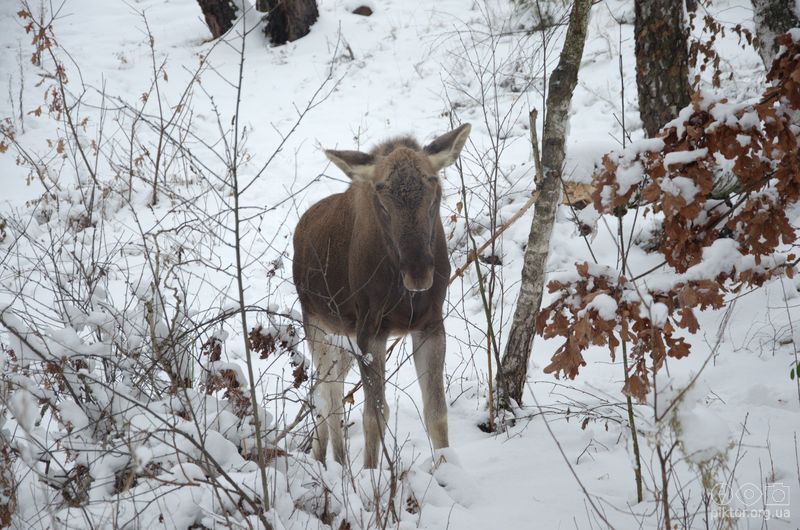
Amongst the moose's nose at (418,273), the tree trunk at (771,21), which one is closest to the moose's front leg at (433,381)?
the moose's nose at (418,273)

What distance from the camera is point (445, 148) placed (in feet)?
15.4

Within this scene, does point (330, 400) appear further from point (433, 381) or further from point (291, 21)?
point (291, 21)

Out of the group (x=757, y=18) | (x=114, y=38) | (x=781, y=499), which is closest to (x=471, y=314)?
(x=757, y=18)

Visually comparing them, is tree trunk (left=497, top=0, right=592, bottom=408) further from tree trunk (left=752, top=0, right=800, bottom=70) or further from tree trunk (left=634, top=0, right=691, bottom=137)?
tree trunk (left=634, top=0, right=691, bottom=137)

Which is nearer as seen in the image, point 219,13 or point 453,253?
point 453,253

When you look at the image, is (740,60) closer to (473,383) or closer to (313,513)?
(473,383)

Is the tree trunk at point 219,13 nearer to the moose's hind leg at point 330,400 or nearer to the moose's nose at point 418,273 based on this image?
the moose's hind leg at point 330,400

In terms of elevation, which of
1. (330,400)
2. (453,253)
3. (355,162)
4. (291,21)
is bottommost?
(330,400)

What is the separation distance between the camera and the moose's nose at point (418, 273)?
155 inches

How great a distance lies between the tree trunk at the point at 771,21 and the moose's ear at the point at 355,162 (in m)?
3.71

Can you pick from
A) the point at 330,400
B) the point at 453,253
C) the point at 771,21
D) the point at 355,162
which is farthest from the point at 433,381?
the point at 771,21

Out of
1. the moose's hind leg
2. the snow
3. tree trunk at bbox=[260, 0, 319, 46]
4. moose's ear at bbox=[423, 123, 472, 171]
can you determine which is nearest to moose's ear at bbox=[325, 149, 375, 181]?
moose's ear at bbox=[423, 123, 472, 171]

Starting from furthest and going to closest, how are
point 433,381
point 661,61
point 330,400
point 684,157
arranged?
point 661,61
point 330,400
point 433,381
point 684,157

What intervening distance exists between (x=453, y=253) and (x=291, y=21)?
1110cm
